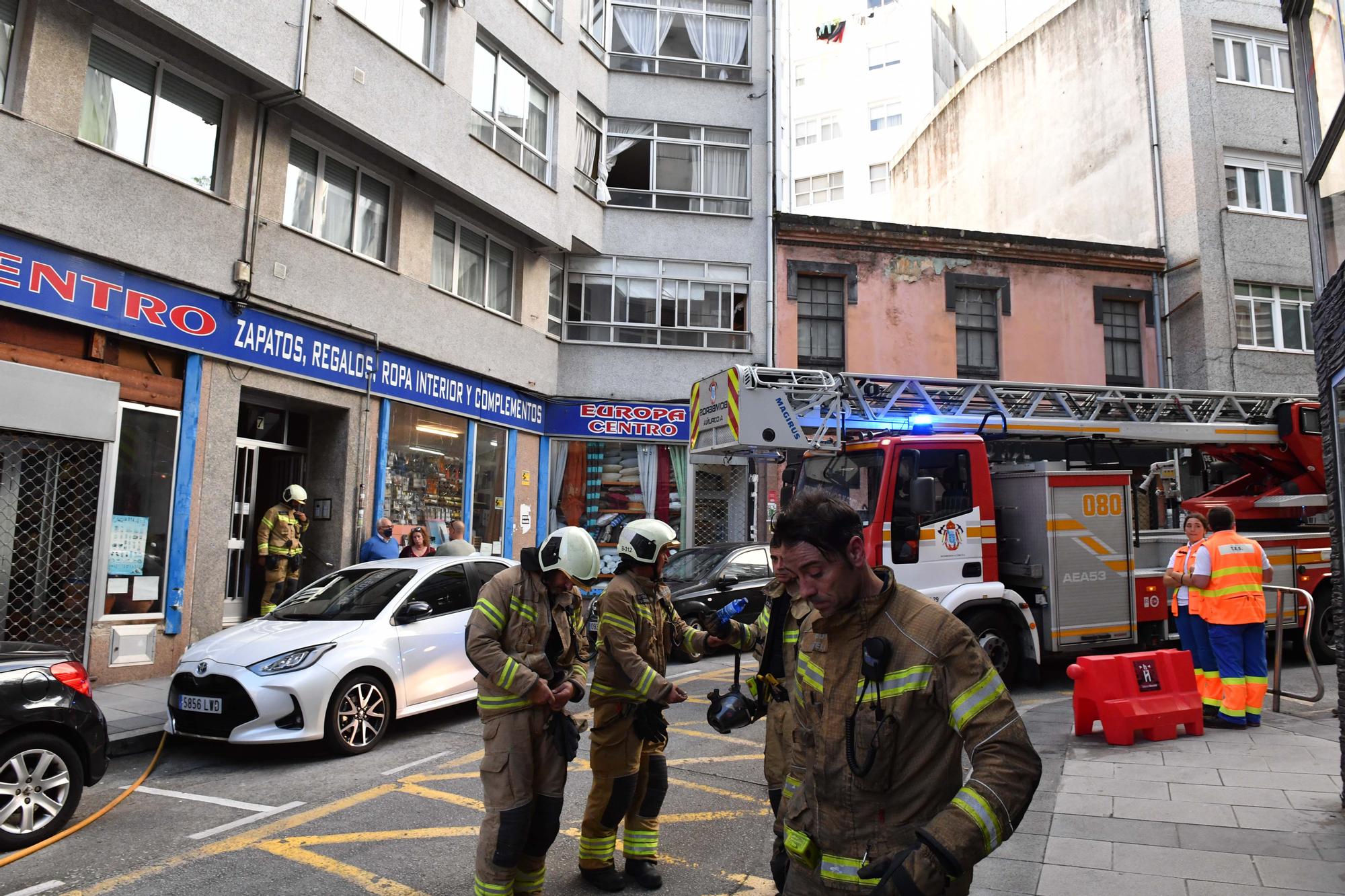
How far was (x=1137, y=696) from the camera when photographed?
7367mm

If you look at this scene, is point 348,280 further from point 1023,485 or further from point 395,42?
point 1023,485

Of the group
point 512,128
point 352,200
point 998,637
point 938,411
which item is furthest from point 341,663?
point 512,128

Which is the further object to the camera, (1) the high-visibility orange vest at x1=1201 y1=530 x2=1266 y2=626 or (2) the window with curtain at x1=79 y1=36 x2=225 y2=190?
(2) the window with curtain at x1=79 y1=36 x2=225 y2=190

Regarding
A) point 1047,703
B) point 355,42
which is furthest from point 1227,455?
point 355,42

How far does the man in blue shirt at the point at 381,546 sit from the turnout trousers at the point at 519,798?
852cm

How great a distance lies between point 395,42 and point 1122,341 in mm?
16948

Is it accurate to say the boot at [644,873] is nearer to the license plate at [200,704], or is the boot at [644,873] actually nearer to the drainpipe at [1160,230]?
the license plate at [200,704]

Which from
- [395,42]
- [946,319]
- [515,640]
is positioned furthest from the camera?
[946,319]

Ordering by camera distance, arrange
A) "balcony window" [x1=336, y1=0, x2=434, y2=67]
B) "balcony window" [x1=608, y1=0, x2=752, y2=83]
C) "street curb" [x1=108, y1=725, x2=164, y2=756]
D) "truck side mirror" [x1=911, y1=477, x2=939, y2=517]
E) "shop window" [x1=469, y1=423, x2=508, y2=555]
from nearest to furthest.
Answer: "street curb" [x1=108, y1=725, x2=164, y2=756]
"truck side mirror" [x1=911, y1=477, x2=939, y2=517]
"balcony window" [x1=336, y1=0, x2=434, y2=67]
"shop window" [x1=469, y1=423, x2=508, y2=555]
"balcony window" [x1=608, y1=0, x2=752, y2=83]

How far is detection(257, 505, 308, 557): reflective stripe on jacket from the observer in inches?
464

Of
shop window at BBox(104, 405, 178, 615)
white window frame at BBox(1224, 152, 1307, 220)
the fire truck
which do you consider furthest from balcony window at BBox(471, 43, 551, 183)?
white window frame at BBox(1224, 152, 1307, 220)

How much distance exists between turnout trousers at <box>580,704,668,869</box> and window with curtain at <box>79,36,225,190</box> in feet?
30.2

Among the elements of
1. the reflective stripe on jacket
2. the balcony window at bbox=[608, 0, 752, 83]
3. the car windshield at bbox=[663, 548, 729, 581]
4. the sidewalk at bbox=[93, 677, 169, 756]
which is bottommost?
the sidewalk at bbox=[93, 677, 169, 756]

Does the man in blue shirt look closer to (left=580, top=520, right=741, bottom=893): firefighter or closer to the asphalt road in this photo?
the asphalt road
